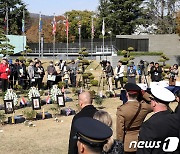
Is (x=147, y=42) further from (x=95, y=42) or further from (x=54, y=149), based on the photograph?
(x=54, y=149)

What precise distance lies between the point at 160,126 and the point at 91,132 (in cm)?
125

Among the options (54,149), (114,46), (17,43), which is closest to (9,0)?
(17,43)

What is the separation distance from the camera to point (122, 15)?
2041 inches

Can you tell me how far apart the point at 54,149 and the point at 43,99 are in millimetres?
6625

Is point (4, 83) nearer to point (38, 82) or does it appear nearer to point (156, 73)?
point (38, 82)

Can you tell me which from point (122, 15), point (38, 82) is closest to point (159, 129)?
point (38, 82)

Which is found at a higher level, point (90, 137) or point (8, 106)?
point (90, 137)

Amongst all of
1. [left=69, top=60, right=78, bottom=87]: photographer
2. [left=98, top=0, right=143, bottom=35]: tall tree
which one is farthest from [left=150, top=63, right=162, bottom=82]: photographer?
[left=98, top=0, right=143, bottom=35]: tall tree

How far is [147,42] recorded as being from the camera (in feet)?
144

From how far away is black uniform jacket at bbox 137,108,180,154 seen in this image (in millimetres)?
3668

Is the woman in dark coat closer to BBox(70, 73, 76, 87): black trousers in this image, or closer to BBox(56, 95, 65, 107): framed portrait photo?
BBox(70, 73, 76, 87): black trousers

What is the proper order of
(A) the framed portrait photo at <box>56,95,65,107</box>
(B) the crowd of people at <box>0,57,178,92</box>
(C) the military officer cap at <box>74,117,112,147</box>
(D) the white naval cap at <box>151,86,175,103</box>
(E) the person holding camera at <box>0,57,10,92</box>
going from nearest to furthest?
(C) the military officer cap at <box>74,117,112,147</box> → (D) the white naval cap at <box>151,86,175,103</box> → (A) the framed portrait photo at <box>56,95,65,107</box> → (E) the person holding camera at <box>0,57,10,92</box> → (B) the crowd of people at <box>0,57,178,92</box>

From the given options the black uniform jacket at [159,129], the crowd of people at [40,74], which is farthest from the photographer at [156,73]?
the black uniform jacket at [159,129]

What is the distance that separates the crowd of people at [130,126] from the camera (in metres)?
2.69
